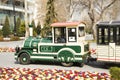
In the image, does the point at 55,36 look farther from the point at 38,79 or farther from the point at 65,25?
the point at 38,79

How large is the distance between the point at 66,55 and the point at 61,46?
53cm

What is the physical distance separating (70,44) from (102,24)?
1.93 metres

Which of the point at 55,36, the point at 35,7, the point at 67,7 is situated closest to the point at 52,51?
the point at 55,36

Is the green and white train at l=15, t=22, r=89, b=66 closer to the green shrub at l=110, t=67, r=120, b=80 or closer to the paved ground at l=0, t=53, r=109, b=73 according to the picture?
the paved ground at l=0, t=53, r=109, b=73

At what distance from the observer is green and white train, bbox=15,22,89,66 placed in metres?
15.2

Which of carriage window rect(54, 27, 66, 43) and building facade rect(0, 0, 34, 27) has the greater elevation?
building facade rect(0, 0, 34, 27)

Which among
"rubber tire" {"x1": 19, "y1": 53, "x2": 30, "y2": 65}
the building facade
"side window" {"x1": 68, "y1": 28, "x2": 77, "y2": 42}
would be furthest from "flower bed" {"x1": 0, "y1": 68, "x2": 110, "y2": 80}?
the building facade

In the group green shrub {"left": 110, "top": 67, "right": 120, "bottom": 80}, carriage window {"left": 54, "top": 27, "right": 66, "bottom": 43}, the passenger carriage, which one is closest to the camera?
green shrub {"left": 110, "top": 67, "right": 120, "bottom": 80}

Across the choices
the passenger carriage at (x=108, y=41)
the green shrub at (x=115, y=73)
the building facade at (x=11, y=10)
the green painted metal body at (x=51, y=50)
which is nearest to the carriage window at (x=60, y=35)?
the green painted metal body at (x=51, y=50)

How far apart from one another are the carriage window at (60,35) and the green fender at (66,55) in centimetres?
51

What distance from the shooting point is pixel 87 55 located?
16125 mm

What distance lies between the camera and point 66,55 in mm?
15383

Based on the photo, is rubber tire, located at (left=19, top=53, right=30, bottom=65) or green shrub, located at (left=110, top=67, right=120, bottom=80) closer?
green shrub, located at (left=110, top=67, right=120, bottom=80)


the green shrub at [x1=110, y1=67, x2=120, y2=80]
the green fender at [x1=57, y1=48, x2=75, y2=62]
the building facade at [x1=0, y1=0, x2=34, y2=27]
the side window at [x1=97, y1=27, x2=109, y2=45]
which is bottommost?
the green shrub at [x1=110, y1=67, x2=120, y2=80]
